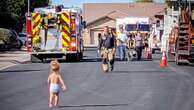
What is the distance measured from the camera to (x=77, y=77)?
22969 millimetres

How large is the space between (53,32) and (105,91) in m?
16.1

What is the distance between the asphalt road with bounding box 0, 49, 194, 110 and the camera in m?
14.7

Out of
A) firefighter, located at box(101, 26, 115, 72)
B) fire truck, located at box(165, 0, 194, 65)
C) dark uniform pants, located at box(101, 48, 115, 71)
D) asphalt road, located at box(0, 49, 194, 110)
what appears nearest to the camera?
asphalt road, located at box(0, 49, 194, 110)

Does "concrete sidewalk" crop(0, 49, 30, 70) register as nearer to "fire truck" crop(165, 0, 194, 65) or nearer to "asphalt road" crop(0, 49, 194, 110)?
"asphalt road" crop(0, 49, 194, 110)

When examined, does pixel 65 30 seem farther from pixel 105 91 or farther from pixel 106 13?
pixel 106 13

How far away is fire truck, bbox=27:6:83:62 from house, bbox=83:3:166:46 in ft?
221

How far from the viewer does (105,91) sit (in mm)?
17828

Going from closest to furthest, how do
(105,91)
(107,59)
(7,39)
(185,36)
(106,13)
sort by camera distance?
(105,91) < (107,59) < (185,36) < (7,39) < (106,13)

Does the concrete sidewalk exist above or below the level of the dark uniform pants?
below

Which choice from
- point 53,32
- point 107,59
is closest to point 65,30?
point 53,32

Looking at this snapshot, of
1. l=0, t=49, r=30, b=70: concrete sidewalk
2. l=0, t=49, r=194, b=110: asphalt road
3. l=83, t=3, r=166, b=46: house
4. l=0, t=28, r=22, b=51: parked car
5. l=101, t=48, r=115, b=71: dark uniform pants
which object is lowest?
l=0, t=49, r=194, b=110: asphalt road

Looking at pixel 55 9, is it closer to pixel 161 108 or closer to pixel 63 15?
pixel 63 15

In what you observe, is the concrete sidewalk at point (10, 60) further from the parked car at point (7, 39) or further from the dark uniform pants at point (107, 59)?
the parked car at point (7, 39)

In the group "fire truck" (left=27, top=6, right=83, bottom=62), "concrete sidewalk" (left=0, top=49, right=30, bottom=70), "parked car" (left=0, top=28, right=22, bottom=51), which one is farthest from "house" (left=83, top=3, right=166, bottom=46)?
"fire truck" (left=27, top=6, right=83, bottom=62)
